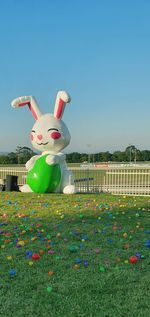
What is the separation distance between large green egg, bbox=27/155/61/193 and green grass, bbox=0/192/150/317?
12.2ft

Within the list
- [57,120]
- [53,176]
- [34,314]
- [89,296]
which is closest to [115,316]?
[89,296]

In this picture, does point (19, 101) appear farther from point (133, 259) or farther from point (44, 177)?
point (133, 259)

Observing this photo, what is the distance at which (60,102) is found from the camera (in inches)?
449

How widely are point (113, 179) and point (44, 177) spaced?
4.53 m

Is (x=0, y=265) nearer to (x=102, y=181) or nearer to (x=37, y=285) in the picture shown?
(x=37, y=285)

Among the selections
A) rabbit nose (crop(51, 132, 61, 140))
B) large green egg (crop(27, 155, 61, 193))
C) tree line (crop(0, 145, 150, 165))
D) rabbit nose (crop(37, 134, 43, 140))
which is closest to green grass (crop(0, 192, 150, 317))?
large green egg (crop(27, 155, 61, 193))

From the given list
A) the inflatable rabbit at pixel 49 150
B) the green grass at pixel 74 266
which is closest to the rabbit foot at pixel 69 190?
the inflatable rabbit at pixel 49 150

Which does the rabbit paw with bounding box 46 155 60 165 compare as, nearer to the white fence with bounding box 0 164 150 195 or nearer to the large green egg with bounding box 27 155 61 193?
the large green egg with bounding box 27 155 61 193

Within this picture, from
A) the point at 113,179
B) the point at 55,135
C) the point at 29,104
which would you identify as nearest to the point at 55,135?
the point at 55,135

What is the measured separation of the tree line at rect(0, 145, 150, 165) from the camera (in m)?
33.8

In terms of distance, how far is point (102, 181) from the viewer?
1501cm

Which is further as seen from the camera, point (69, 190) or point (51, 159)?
point (69, 190)

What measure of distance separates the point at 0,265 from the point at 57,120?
790 centimetres

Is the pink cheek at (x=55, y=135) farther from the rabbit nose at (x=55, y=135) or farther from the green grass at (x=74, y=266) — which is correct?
the green grass at (x=74, y=266)
